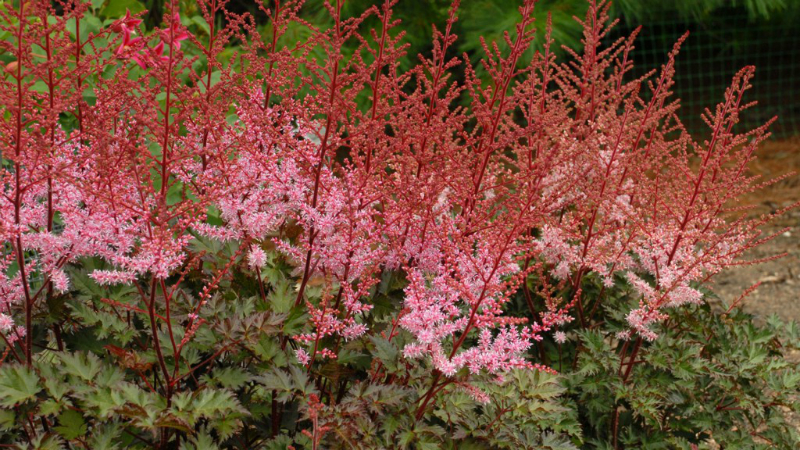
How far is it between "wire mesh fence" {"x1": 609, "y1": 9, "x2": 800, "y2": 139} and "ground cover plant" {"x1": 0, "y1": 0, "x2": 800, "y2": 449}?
19.5ft

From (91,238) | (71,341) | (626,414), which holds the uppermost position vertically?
(91,238)

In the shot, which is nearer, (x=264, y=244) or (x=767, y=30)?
(x=264, y=244)

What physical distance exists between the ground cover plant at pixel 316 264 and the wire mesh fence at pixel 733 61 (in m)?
5.93

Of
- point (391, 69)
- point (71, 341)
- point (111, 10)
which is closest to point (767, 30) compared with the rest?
point (111, 10)

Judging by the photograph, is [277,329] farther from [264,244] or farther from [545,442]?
[545,442]

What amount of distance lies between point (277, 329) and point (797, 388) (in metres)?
1.79

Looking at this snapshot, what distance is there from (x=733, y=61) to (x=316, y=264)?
8.08 meters

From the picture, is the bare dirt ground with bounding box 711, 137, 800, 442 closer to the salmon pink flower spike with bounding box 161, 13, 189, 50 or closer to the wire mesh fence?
the wire mesh fence

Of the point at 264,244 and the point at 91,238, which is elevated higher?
the point at 91,238

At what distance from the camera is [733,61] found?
352 inches

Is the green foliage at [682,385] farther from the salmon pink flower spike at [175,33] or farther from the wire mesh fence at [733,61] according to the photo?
the wire mesh fence at [733,61]

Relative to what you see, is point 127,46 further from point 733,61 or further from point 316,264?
point 733,61

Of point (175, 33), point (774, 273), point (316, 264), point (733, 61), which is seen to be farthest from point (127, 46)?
point (733, 61)

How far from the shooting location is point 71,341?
204 centimetres
